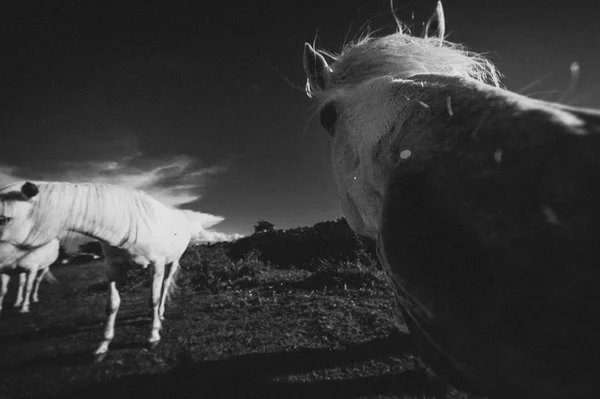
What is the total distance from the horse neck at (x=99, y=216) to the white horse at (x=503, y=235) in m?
4.50

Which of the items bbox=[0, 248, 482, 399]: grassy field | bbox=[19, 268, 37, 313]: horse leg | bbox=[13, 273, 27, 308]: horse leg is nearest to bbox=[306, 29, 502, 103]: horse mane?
bbox=[0, 248, 482, 399]: grassy field

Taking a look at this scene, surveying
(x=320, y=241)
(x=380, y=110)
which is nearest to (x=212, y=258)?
(x=320, y=241)

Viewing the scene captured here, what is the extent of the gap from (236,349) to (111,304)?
219 cm

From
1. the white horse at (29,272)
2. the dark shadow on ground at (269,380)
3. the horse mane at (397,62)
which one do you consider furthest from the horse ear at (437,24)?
the white horse at (29,272)

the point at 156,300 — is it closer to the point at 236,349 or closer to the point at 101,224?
the point at 101,224

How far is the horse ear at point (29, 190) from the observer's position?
3.33 meters

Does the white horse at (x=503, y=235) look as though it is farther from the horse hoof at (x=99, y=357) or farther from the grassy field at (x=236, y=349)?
the horse hoof at (x=99, y=357)

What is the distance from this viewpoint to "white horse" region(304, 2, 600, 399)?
1.65ft

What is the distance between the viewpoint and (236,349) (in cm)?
404

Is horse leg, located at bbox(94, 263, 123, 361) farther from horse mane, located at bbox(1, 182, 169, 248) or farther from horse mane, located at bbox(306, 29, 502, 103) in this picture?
horse mane, located at bbox(306, 29, 502, 103)

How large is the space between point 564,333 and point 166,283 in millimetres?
6855

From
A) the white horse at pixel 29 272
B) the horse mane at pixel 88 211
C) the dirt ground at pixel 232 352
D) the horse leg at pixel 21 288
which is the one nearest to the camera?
the dirt ground at pixel 232 352

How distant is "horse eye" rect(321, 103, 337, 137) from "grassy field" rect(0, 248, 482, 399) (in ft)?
Result: 6.62

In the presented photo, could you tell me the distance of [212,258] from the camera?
12289mm
